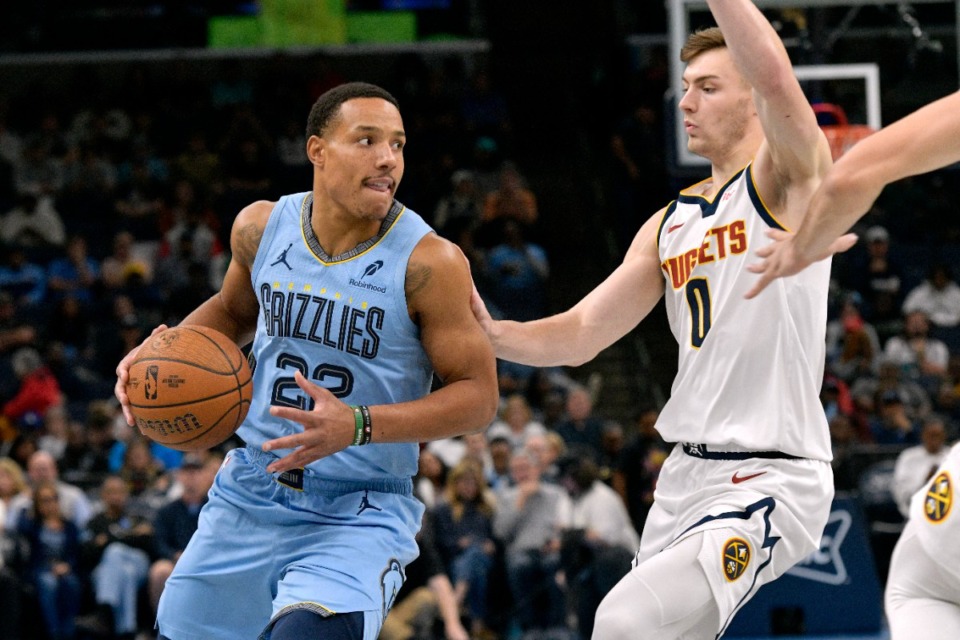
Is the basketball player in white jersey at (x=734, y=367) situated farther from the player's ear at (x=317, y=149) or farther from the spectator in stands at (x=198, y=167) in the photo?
the spectator in stands at (x=198, y=167)

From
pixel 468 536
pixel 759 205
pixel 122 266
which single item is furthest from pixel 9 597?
pixel 759 205

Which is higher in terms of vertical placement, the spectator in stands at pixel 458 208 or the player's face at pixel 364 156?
the player's face at pixel 364 156

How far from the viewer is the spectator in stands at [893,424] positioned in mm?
12891

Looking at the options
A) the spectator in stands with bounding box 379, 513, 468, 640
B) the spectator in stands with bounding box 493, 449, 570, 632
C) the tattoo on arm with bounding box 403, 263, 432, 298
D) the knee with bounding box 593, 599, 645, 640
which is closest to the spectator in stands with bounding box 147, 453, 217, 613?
the spectator in stands with bounding box 379, 513, 468, 640

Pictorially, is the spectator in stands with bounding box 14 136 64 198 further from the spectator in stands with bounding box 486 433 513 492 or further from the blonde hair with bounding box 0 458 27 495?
the spectator in stands with bounding box 486 433 513 492

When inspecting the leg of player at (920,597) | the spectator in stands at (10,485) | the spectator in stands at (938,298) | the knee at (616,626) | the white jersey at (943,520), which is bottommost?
the spectator in stands at (10,485)

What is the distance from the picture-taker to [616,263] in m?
17.8

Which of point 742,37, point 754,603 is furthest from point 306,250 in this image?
point 754,603

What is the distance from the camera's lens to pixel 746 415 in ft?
15.3

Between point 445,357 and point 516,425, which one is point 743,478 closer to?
point 445,357

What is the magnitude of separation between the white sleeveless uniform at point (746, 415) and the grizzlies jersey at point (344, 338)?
94 cm

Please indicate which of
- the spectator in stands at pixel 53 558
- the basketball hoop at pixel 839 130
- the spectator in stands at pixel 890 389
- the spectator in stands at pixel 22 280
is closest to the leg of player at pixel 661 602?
the basketball hoop at pixel 839 130

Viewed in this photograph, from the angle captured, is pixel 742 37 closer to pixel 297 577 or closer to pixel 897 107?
pixel 297 577

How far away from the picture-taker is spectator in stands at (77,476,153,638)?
10.5 m
